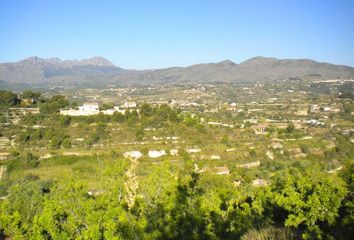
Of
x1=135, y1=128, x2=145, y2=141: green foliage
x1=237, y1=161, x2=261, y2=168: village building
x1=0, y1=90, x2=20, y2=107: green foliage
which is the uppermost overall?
x1=0, y1=90, x2=20, y2=107: green foliage

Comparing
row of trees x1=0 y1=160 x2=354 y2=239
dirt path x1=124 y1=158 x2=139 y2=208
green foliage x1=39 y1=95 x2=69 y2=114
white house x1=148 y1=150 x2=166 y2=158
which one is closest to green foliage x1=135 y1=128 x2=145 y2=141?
white house x1=148 y1=150 x2=166 y2=158

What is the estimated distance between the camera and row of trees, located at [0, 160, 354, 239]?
300 inches

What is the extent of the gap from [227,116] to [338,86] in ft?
218

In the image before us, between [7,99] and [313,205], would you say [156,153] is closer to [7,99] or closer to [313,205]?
[7,99]

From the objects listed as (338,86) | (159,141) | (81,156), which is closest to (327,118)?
(159,141)

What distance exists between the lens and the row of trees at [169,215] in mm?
7609

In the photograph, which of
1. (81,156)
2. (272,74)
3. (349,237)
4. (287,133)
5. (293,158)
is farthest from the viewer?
(272,74)

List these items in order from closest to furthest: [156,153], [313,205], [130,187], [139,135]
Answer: [313,205] → [130,187] → [156,153] → [139,135]

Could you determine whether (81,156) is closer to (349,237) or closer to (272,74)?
(349,237)

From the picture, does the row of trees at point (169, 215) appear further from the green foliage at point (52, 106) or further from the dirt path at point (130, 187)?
the green foliage at point (52, 106)

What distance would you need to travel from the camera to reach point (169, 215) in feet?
27.2

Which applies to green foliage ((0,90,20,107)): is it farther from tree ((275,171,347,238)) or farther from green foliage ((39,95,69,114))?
tree ((275,171,347,238))

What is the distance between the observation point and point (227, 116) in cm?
5447

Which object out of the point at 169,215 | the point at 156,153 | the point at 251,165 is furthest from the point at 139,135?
the point at 169,215
